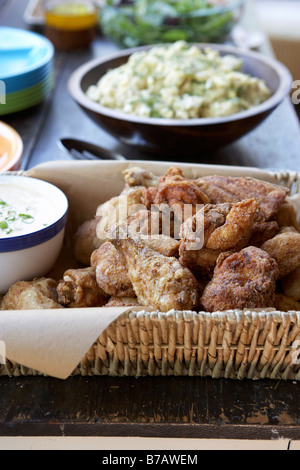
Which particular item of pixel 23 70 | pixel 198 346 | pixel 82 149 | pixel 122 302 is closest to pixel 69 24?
pixel 23 70

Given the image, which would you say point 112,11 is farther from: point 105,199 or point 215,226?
point 215,226

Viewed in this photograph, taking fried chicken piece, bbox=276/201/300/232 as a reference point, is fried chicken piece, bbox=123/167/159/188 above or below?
above

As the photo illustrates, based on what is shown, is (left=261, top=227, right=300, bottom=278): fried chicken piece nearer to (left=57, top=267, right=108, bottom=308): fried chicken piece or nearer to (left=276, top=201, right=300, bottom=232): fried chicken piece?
(left=276, top=201, right=300, bottom=232): fried chicken piece

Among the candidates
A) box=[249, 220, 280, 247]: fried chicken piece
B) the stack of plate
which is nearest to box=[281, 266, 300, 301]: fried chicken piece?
box=[249, 220, 280, 247]: fried chicken piece

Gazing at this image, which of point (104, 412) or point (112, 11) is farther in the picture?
point (112, 11)

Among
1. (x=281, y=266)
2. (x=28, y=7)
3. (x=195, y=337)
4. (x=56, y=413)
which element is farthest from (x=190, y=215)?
(x=28, y=7)

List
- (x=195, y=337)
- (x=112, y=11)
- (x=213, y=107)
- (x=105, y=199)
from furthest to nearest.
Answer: (x=112, y=11)
(x=213, y=107)
(x=105, y=199)
(x=195, y=337)

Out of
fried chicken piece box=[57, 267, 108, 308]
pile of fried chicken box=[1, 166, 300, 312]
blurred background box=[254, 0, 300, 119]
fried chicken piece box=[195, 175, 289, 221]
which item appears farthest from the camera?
blurred background box=[254, 0, 300, 119]

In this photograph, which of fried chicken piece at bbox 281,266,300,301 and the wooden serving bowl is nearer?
fried chicken piece at bbox 281,266,300,301

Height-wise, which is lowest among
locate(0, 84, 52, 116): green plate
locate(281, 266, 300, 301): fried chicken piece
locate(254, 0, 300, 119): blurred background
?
locate(254, 0, 300, 119): blurred background
